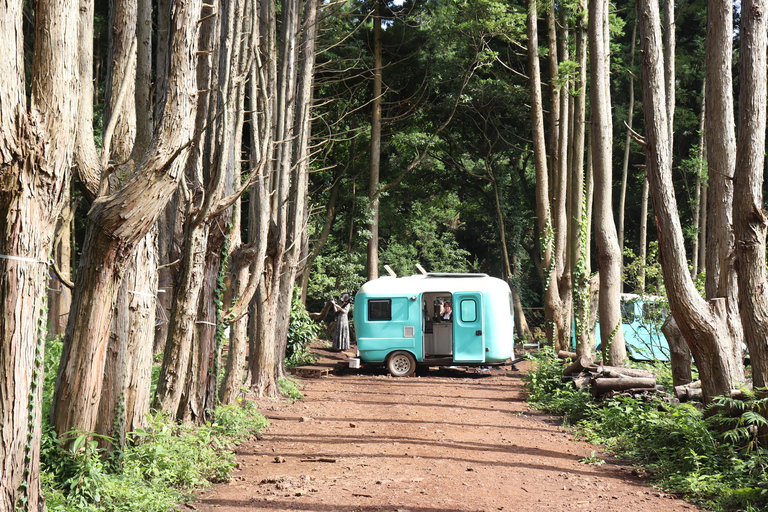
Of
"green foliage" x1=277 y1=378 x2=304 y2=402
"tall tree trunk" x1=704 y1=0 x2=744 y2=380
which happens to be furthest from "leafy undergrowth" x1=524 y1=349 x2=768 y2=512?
"green foliage" x1=277 y1=378 x2=304 y2=402

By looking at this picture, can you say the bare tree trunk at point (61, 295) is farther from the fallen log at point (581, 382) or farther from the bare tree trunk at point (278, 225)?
the fallen log at point (581, 382)

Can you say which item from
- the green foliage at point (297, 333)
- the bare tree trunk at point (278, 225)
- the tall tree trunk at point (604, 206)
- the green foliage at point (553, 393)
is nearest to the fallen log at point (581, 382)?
the green foliage at point (553, 393)

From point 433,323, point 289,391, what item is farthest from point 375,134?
point 289,391

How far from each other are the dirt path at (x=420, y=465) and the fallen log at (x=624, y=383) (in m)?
0.90

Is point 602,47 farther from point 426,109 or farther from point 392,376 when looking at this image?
point 426,109

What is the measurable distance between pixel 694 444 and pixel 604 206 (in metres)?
5.35

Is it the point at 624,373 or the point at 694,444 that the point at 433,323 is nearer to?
the point at 624,373

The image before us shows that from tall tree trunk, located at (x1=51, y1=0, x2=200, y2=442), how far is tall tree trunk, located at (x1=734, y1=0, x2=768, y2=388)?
548 cm

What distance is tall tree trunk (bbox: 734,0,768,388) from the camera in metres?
6.91

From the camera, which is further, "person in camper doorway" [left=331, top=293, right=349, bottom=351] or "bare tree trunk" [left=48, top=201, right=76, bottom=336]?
"person in camper doorway" [left=331, top=293, right=349, bottom=351]

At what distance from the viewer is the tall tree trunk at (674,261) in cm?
744

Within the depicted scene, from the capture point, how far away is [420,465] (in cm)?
669

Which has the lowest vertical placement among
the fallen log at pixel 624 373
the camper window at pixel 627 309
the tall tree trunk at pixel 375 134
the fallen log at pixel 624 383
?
the fallen log at pixel 624 383

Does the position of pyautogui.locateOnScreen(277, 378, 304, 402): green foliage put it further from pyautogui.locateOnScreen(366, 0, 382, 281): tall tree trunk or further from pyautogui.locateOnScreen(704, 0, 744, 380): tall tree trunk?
pyautogui.locateOnScreen(366, 0, 382, 281): tall tree trunk
